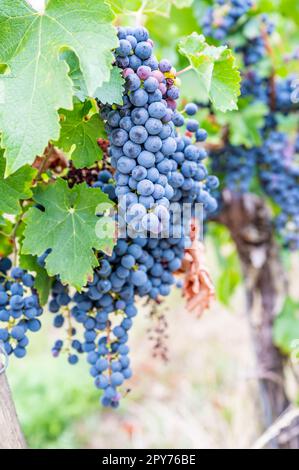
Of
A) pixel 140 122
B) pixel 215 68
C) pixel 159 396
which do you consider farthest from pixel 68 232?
pixel 159 396

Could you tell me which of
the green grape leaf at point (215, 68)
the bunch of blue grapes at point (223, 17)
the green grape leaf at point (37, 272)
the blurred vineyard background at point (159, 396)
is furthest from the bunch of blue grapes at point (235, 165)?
the blurred vineyard background at point (159, 396)

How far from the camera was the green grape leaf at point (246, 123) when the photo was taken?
1925 mm

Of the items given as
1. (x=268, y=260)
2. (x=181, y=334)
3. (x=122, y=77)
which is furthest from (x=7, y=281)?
(x=181, y=334)

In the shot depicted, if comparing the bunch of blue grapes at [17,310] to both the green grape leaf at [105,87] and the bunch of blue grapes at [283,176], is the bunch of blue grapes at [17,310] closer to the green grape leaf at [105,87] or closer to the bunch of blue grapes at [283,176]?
the green grape leaf at [105,87]

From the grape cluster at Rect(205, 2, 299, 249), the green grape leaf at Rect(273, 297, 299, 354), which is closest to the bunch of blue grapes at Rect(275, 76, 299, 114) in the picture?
the grape cluster at Rect(205, 2, 299, 249)

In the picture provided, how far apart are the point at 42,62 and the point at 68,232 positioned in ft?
0.98

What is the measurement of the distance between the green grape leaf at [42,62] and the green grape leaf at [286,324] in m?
1.76

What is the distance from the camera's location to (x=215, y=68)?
3.46ft

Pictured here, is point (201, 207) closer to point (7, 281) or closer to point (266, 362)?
point (7, 281)

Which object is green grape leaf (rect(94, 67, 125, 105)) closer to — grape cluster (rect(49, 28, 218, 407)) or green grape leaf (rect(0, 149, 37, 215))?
grape cluster (rect(49, 28, 218, 407))

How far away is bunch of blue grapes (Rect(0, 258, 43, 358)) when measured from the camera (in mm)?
1069

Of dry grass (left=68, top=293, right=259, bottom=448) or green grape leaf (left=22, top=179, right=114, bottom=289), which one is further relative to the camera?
dry grass (left=68, top=293, right=259, bottom=448)

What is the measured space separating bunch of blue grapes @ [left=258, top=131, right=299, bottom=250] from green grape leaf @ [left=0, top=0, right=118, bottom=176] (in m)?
1.31

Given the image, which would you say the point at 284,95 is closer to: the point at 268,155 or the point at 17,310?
the point at 268,155
